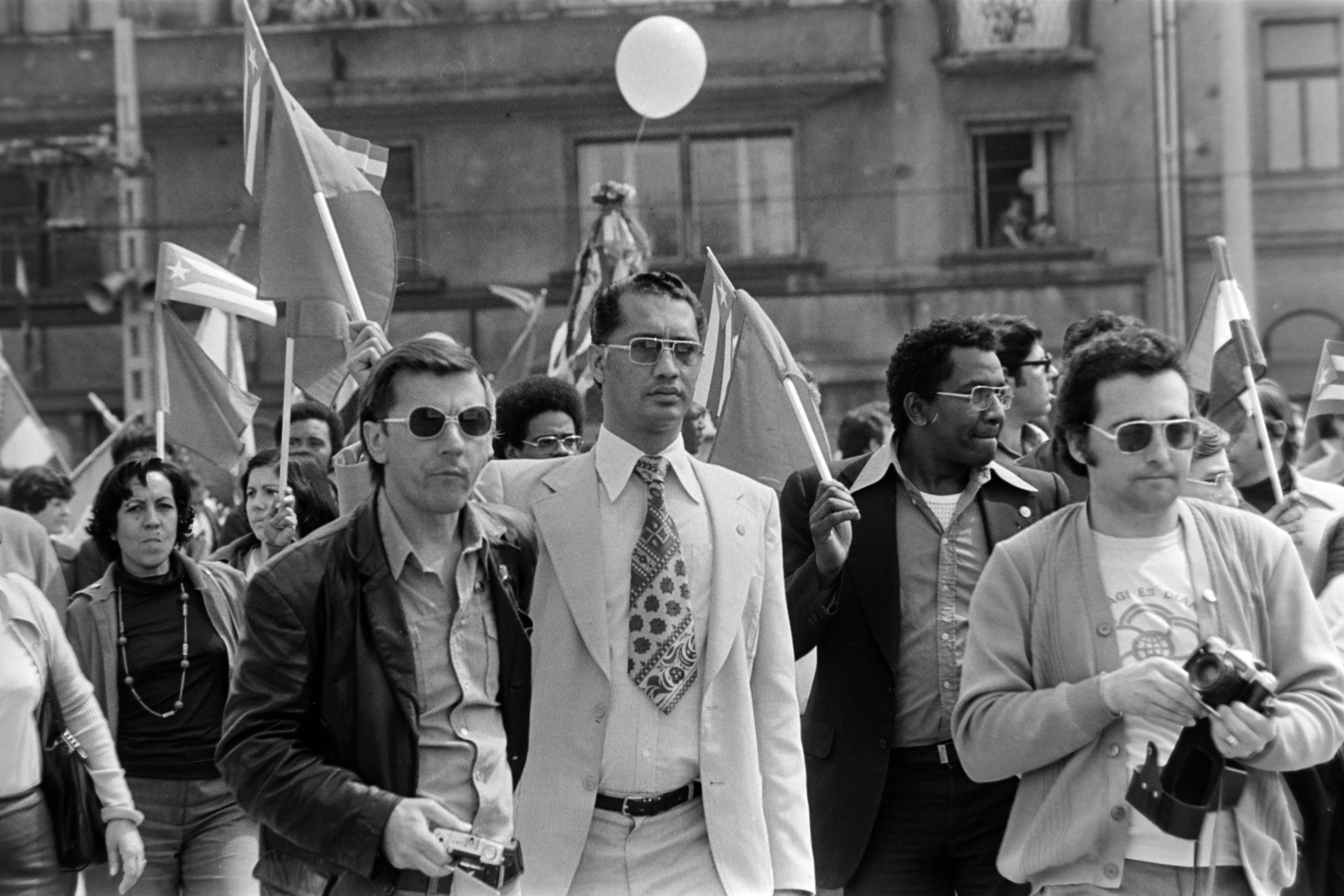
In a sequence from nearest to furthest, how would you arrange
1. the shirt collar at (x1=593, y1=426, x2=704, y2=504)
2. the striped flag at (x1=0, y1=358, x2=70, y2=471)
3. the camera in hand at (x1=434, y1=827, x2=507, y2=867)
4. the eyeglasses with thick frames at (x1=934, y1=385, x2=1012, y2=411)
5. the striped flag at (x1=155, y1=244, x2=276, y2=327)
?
the camera in hand at (x1=434, y1=827, x2=507, y2=867) < the shirt collar at (x1=593, y1=426, x2=704, y2=504) < the eyeglasses with thick frames at (x1=934, y1=385, x2=1012, y2=411) < the striped flag at (x1=155, y1=244, x2=276, y2=327) < the striped flag at (x1=0, y1=358, x2=70, y2=471)

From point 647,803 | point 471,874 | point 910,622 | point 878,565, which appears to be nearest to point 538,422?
point 878,565

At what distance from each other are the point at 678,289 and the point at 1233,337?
3.09 meters

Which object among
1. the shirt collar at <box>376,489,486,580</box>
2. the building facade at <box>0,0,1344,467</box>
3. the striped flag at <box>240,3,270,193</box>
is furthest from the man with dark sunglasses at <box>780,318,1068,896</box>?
the building facade at <box>0,0,1344,467</box>

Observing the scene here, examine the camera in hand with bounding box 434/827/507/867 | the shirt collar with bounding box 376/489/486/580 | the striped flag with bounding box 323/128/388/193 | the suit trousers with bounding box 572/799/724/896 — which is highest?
the striped flag with bounding box 323/128/388/193

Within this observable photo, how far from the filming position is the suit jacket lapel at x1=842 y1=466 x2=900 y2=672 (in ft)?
16.2

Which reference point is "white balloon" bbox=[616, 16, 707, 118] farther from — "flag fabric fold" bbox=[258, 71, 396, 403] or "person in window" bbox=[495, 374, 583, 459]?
"flag fabric fold" bbox=[258, 71, 396, 403]

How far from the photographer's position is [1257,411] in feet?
20.3

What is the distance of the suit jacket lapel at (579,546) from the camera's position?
13.4 feet

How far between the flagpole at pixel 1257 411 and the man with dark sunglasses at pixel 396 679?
10.2ft

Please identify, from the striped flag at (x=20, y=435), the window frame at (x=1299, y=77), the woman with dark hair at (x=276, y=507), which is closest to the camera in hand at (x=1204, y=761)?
the woman with dark hair at (x=276, y=507)

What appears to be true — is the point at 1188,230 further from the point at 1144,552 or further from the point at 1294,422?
the point at 1144,552

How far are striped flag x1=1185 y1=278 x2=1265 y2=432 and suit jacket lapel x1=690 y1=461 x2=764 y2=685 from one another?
299cm

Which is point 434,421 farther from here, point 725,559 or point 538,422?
point 538,422

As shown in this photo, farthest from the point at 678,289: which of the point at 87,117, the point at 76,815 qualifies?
the point at 87,117
